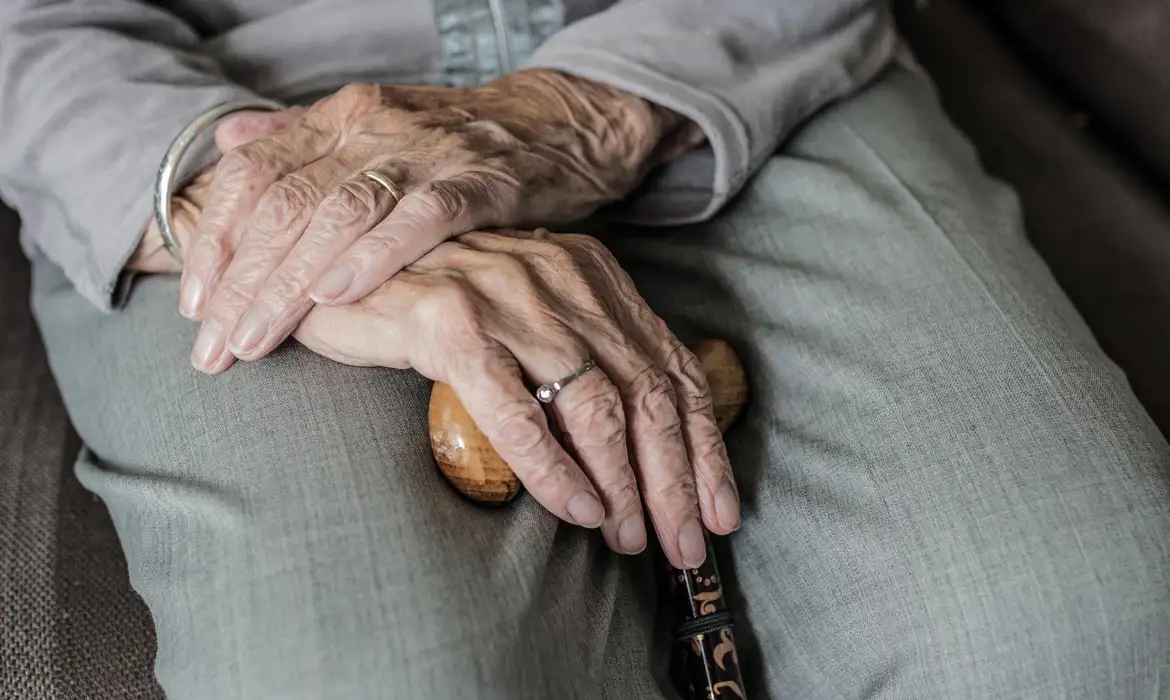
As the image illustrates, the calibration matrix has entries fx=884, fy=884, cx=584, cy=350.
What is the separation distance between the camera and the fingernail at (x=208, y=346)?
0.63 metres

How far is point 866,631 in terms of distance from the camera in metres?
0.63

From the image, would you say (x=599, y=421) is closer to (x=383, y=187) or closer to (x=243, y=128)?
(x=383, y=187)

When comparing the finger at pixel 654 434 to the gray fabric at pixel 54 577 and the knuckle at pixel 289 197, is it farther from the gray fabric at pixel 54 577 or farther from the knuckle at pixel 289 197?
the gray fabric at pixel 54 577

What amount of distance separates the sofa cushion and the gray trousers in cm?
36

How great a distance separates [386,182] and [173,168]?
0.20 metres

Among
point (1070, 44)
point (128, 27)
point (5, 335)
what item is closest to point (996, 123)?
point (1070, 44)

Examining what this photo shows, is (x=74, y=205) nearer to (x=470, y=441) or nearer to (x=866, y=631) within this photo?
(x=470, y=441)

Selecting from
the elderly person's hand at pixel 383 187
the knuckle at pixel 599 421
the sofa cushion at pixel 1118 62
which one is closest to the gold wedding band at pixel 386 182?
the elderly person's hand at pixel 383 187

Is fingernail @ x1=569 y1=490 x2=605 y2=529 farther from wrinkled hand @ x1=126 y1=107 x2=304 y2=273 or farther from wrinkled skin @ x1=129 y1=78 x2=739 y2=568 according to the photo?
wrinkled hand @ x1=126 y1=107 x2=304 y2=273

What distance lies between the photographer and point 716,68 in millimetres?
835

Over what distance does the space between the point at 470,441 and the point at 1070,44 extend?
948 mm

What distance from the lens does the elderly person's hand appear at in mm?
629

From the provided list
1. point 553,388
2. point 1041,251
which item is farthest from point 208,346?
point 1041,251

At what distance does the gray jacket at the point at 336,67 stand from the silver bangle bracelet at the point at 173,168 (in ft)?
0.04
